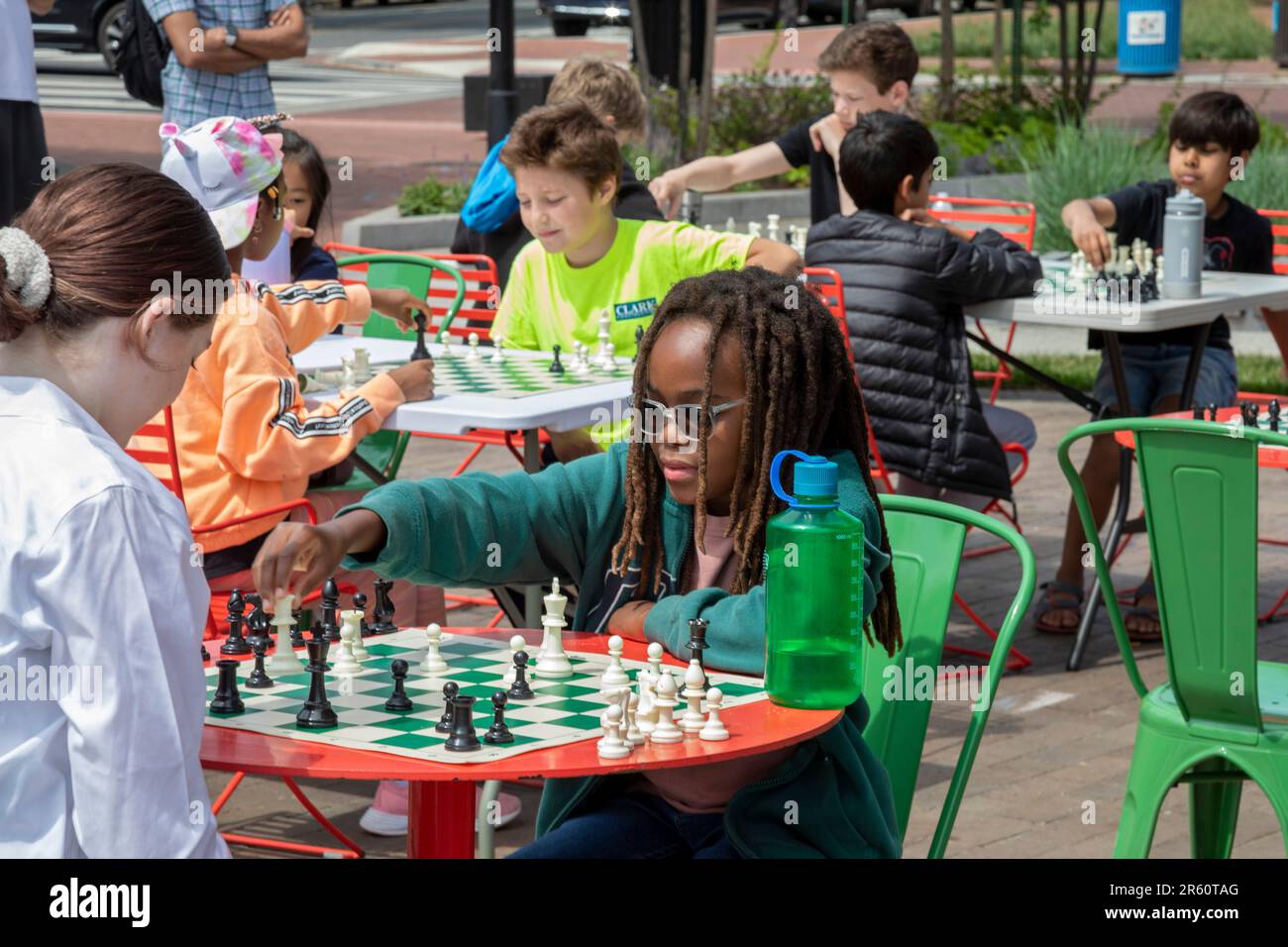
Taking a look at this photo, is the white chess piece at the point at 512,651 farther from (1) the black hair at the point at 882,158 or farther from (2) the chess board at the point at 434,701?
(1) the black hair at the point at 882,158

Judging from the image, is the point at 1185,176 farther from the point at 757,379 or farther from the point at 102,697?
the point at 102,697

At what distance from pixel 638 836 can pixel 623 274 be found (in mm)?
3196

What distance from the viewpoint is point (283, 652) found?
318 centimetres

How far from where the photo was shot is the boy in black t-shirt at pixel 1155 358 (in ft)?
22.3

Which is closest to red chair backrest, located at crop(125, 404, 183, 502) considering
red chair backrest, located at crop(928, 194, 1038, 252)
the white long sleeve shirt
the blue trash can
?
the white long sleeve shirt

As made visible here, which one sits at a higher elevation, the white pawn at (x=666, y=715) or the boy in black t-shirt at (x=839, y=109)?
the boy in black t-shirt at (x=839, y=109)

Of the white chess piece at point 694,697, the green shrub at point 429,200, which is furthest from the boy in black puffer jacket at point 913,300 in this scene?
the green shrub at point 429,200

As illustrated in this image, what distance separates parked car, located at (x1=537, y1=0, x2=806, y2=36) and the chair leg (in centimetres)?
2342

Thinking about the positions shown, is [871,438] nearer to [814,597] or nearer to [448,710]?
[814,597]

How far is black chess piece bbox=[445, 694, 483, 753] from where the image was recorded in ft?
8.83

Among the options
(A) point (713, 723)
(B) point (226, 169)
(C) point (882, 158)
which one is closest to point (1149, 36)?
(C) point (882, 158)

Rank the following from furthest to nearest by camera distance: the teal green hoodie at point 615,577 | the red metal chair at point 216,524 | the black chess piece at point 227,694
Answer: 1. the red metal chair at point 216,524
2. the teal green hoodie at point 615,577
3. the black chess piece at point 227,694

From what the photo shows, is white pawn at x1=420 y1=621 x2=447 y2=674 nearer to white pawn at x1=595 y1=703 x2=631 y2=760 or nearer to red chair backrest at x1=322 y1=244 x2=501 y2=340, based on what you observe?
white pawn at x1=595 y1=703 x2=631 y2=760

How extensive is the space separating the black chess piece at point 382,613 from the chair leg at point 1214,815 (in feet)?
5.37
